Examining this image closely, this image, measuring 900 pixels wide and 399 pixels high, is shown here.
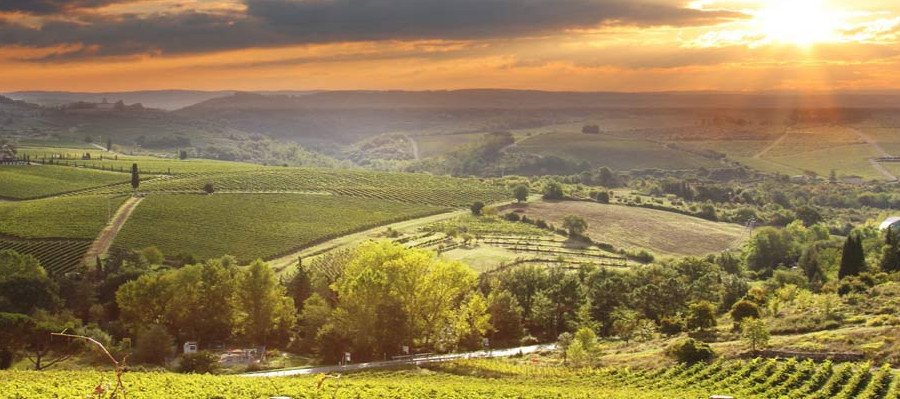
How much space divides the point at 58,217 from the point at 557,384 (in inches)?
2927

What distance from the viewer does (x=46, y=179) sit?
11888cm

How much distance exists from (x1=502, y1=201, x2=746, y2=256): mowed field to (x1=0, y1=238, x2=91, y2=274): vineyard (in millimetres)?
64554

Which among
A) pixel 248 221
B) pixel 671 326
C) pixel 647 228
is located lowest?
pixel 647 228

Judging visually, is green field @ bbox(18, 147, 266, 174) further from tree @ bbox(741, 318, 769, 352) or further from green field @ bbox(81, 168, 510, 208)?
tree @ bbox(741, 318, 769, 352)

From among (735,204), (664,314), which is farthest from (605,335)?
(735,204)

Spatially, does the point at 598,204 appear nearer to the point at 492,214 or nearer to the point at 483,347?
the point at 492,214

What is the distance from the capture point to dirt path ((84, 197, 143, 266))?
8412 centimetres

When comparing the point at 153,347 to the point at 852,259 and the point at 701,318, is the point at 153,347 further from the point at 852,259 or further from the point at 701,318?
the point at 852,259

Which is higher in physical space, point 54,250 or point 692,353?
point 692,353

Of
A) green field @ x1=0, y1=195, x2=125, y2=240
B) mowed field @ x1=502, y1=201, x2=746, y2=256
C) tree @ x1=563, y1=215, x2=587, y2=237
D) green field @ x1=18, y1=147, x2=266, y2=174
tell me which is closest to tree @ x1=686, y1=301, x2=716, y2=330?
mowed field @ x1=502, y1=201, x2=746, y2=256

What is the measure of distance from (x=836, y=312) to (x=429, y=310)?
2570 cm

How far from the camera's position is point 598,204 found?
457 feet

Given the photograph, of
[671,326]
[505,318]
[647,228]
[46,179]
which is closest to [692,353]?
[671,326]

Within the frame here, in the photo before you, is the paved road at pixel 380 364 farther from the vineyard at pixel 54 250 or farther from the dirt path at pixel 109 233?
the dirt path at pixel 109 233
